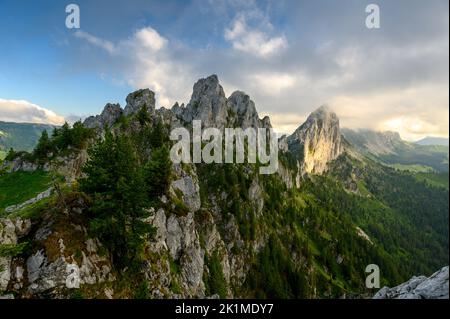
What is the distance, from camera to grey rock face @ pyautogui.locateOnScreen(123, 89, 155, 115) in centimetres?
9674

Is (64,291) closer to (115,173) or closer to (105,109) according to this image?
(115,173)

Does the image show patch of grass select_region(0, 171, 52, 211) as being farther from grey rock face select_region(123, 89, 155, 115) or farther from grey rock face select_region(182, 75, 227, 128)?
grey rock face select_region(182, 75, 227, 128)

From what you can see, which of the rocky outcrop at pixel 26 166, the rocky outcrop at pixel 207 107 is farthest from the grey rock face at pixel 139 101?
the rocky outcrop at pixel 207 107

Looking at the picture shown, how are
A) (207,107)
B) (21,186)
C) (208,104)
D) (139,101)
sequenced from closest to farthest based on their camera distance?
(21,186)
(139,101)
(207,107)
(208,104)

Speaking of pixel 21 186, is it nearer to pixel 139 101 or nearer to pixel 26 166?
pixel 26 166

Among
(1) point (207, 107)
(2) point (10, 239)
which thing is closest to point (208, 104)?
(1) point (207, 107)

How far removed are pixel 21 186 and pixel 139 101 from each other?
203ft

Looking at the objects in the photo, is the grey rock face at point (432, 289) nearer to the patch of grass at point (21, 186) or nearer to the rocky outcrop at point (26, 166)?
the patch of grass at point (21, 186)

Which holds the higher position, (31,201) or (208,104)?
(208,104)

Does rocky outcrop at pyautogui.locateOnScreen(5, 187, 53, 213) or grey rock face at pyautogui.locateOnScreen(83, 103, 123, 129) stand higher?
grey rock face at pyautogui.locateOnScreen(83, 103, 123, 129)

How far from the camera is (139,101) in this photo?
9938 cm

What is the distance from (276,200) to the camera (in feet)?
591

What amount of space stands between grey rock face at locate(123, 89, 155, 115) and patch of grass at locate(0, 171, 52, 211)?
5112cm

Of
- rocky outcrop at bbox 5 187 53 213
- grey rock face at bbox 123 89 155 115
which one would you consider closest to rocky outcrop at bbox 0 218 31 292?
rocky outcrop at bbox 5 187 53 213
